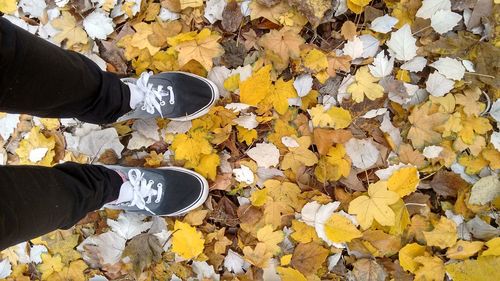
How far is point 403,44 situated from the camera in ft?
4.69

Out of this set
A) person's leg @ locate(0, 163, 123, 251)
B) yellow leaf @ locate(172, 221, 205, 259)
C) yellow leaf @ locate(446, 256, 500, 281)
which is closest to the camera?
person's leg @ locate(0, 163, 123, 251)

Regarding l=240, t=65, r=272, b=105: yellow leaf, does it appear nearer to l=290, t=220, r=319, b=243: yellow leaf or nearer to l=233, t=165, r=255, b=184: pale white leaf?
l=233, t=165, r=255, b=184: pale white leaf

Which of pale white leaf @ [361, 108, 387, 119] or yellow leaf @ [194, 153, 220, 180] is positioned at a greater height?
pale white leaf @ [361, 108, 387, 119]

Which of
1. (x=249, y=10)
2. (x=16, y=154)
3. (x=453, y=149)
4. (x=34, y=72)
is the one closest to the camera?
(x=34, y=72)

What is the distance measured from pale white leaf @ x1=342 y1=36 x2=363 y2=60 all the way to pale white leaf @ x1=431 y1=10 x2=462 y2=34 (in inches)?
9.2

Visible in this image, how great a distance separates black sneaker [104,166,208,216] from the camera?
1.46 metres

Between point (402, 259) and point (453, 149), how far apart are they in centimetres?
39

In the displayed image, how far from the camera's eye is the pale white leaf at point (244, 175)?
1523mm

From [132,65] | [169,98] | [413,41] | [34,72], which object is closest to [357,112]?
[413,41]

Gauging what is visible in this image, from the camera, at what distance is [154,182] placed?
1.49 meters

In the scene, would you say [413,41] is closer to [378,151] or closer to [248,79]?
[378,151]

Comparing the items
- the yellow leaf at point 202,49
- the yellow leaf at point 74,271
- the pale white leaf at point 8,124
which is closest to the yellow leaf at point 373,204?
the yellow leaf at point 202,49

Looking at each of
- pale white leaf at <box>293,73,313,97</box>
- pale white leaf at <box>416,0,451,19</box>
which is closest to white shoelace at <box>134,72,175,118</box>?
pale white leaf at <box>293,73,313,97</box>

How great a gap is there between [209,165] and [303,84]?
0.43 m
